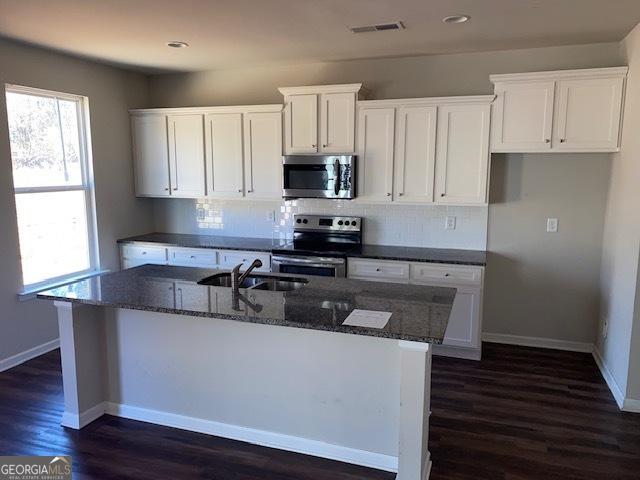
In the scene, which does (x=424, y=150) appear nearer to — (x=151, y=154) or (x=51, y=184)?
(x=151, y=154)

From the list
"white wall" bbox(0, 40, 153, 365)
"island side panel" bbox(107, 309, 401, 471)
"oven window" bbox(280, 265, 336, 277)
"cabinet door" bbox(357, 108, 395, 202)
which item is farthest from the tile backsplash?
"island side panel" bbox(107, 309, 401, 471)

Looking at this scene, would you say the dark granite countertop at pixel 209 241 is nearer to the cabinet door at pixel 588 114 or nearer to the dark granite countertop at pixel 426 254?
the dark granite countertop at pixel 426 254

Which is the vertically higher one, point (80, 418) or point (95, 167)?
point (95, 167)

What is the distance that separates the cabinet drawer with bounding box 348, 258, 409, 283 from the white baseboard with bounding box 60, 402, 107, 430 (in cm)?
224

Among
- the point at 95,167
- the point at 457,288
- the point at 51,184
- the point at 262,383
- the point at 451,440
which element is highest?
the point at 95,167

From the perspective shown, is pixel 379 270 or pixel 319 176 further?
pixel 319 176

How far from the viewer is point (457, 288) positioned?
3992mm

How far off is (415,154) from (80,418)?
10.5 feet

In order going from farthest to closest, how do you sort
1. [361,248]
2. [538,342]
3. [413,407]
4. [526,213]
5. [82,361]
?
[361,248]
[538,342]
[526,213]
[82,361]
[413,407]

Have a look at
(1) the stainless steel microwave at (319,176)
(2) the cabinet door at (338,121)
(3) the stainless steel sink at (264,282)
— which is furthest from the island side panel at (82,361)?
(2) the cabinet door at (338,121)

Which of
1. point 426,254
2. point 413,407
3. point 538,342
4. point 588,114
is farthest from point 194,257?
point 588,114

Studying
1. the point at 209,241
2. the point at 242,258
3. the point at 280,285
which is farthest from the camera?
the point at 209,241

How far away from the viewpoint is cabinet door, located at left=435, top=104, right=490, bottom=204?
13.0 ft

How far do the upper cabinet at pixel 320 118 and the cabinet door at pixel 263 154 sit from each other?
0.13m
